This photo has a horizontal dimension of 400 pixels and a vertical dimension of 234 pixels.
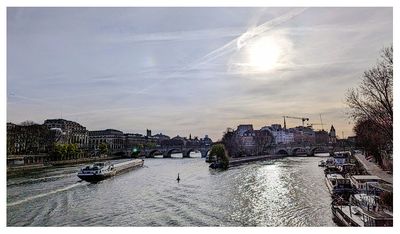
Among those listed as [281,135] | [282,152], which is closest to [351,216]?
[282,152]

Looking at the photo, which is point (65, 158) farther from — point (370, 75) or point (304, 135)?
point (304, 135)

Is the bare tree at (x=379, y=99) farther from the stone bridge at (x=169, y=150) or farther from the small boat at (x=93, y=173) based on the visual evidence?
the stone bridge at (x=169, y=150)

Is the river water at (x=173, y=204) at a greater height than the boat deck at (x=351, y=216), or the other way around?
the boat deck at (x=351, y=216)

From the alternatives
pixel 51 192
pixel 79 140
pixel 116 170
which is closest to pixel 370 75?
pixel 51 192

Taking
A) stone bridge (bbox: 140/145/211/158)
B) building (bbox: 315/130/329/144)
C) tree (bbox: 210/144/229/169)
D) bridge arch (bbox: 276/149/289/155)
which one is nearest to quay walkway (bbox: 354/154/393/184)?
tree (bbox: 210/144/229/169)

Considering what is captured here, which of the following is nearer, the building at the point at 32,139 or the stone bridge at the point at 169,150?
the building at the point at 32,139

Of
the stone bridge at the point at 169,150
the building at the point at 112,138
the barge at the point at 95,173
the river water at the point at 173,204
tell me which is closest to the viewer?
the river water at the point at 173,204

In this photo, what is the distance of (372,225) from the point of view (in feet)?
14.1

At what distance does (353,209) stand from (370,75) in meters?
2.15

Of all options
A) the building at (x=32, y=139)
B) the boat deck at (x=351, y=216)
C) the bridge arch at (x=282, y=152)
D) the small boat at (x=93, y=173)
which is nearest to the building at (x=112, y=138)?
the building at (x=32, y=139)

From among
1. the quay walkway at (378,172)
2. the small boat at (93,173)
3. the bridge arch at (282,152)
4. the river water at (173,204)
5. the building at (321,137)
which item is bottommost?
the bridge arch at (282,152)

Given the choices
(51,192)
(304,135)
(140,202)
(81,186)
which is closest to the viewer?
(140,202)
